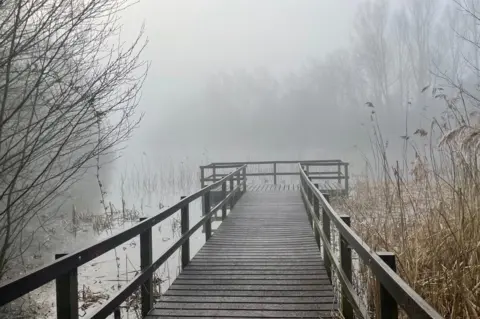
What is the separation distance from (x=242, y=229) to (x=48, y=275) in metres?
6.50

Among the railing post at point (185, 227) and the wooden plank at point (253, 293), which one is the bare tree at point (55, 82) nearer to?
the railing post at point (185, 227)

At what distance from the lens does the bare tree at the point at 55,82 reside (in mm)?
4594

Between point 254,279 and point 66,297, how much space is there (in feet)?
9.70

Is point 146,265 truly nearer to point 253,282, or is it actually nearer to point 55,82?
point 253,282

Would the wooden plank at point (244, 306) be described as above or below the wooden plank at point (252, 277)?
above

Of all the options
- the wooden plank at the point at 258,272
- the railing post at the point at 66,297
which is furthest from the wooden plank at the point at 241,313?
the railing post at the point at 66,297

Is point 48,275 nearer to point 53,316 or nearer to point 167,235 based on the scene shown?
point 53,316

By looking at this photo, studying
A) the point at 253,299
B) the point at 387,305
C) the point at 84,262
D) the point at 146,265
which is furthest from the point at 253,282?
the point at 387,305

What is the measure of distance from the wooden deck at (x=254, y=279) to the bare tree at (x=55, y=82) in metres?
2.00

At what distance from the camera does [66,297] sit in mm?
2385

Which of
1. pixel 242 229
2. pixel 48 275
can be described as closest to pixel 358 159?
pixel 242 229

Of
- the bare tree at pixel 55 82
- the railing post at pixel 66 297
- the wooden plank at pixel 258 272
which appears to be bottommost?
the wooden plank at pixel 258 272

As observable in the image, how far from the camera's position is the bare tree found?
15.1 feet

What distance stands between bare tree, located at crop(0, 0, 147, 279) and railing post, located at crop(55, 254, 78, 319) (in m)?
2.43
